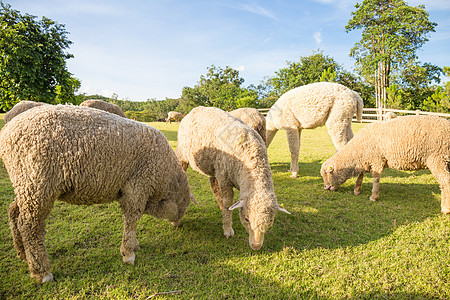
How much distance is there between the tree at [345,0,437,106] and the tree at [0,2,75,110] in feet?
134

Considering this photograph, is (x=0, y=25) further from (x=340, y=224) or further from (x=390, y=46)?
(x=390, y=46)

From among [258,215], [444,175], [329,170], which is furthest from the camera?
[329,170]

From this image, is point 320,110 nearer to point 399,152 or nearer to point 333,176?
point 333,176

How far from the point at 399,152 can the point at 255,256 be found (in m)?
4.00

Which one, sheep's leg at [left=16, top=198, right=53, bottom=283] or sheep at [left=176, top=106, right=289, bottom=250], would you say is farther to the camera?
sheep at [left=176, top=106, right=289, bottom=250]

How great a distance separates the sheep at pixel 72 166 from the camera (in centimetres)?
270

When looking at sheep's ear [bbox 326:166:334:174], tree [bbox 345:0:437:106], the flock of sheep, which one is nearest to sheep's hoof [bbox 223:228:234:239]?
the flock of sheep

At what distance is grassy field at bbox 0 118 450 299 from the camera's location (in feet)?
9.62

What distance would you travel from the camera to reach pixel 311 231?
438 cm

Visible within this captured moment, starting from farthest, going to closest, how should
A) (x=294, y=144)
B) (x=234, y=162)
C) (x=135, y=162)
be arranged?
(x=294, y=144) < (x=234, y=162) < (x=135, y=162)

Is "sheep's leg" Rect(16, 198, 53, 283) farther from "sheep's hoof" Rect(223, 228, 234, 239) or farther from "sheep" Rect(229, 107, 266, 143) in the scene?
"sheep" Rect(229, 107, 266, 143)

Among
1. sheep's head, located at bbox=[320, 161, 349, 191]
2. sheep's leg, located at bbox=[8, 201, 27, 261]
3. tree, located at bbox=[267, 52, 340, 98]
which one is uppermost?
tree, located at bbox=[267, 52, 340, 98]

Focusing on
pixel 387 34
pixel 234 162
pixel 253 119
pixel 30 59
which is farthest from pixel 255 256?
pixel 387 34

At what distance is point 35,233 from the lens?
2879 mm
